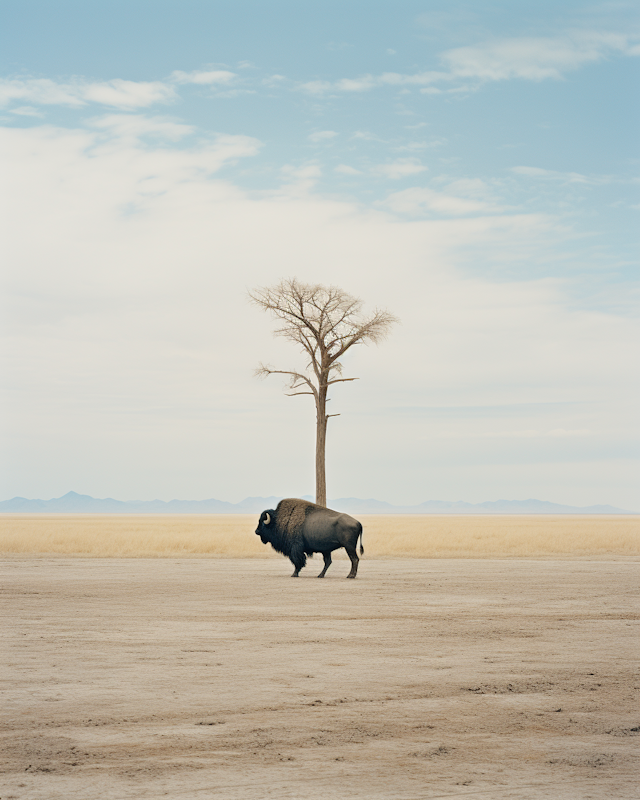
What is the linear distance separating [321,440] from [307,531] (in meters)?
20.0

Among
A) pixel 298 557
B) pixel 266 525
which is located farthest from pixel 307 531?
pixel 266 525

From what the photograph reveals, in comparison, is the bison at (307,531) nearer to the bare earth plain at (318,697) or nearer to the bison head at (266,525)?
the bison head at (266,525)

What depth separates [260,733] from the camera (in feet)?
23.1

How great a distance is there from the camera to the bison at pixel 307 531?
2191cm

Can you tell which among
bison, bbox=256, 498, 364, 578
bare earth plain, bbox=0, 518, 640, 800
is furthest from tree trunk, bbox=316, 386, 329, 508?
bare earth plain, bbox=0, 518, 640, 800

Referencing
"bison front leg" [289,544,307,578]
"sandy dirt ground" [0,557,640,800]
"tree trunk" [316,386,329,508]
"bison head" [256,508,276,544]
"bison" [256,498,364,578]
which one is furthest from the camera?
"tree trunk" [316,386,329,508]

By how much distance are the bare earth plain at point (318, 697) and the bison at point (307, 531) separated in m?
3.88

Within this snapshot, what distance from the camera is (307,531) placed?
73.6 feet

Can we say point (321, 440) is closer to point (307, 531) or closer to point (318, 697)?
point (307, 531)

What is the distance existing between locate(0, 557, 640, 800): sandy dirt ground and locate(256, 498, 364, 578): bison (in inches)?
169

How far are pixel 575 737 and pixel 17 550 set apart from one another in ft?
99.3

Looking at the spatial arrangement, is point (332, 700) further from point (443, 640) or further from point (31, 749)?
point (443, 640)

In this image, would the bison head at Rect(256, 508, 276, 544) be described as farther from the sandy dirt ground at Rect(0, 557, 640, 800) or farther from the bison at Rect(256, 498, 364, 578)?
the sandy dirt ground at Rect(0, 557, 640, 800)

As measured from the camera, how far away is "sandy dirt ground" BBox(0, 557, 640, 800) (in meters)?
5.95
